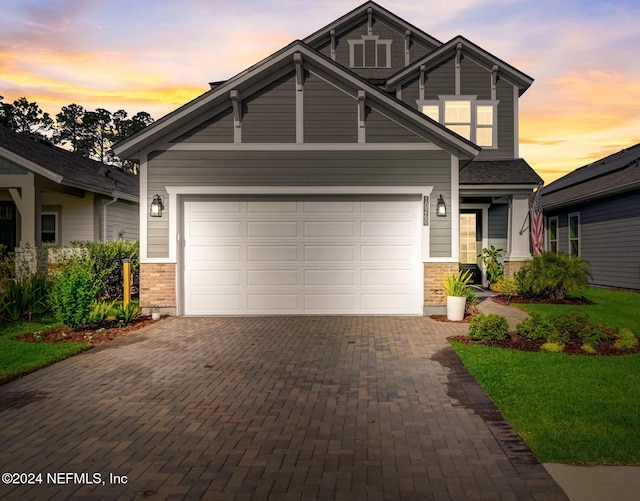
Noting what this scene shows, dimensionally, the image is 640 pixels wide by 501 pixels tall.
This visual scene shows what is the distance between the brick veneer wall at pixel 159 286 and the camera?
1228cm

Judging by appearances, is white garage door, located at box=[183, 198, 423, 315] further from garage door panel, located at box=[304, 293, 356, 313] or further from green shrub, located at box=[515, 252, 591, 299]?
green shrub, located at box=[515, 252, 591, 299]

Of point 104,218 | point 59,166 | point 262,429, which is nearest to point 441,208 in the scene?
point 262,429

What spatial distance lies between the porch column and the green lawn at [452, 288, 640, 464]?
31.1ft

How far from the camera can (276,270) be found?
41.0 ft

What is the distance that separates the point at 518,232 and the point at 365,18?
420 inches

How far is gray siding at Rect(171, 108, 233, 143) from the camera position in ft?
40.3

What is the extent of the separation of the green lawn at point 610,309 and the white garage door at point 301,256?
393cm

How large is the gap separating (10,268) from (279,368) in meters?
9.67

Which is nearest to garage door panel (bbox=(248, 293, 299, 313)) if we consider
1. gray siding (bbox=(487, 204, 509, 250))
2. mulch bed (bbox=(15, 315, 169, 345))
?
mulch bed (bbox=(15, 315, 169, 345))

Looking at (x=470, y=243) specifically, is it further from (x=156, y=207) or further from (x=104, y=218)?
(x=104, y=218)

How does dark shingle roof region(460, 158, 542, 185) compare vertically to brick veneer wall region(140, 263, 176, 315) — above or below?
above

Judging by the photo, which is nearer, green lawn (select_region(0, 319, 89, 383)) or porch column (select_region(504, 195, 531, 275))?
green lawn (select_region(0, 319, 89, 383))

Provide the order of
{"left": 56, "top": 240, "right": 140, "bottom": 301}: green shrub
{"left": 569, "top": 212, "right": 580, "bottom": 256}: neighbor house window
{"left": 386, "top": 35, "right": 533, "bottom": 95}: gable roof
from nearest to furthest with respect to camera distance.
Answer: {"left": 56, "top": 240, "right": 140, "bottom": 301}: green shrub < {"left": 386, "top": 35, "right": 533, "bottom": 95}: gable roof < {"left": 569, "top": 212, "right": 580, "bottom": 256}: neighbor house window

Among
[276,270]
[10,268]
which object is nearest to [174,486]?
[276,270]
